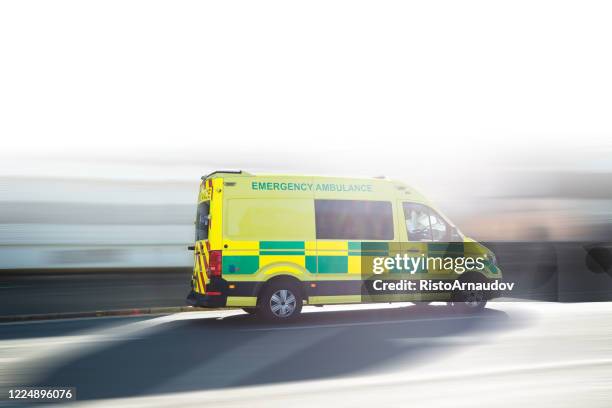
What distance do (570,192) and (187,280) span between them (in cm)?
1121

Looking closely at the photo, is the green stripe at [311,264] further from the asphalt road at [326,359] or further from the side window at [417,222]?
the side window at [417,222]

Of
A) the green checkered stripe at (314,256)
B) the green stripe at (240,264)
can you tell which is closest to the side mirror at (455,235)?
the green checkered stripe at (314,256)

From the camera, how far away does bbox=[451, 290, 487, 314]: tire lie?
1153cm

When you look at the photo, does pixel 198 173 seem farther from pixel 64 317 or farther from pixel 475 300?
pixel 475 300

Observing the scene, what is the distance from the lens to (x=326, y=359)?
7.52m

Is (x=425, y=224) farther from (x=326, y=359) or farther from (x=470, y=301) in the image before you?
(x=326, y=359)

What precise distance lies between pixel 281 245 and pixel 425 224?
2.45 m

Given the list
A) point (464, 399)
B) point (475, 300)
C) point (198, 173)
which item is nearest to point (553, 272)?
point (475, 300)

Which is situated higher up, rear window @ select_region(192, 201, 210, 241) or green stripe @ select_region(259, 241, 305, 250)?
rear window @ select_region(192, 201, 210, 241)

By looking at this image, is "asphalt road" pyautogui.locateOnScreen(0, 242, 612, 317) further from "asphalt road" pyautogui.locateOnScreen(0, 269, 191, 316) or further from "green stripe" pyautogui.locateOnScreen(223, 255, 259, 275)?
"green stripe" pyautogui.locateOnScreen(223, 255, 259, 275)

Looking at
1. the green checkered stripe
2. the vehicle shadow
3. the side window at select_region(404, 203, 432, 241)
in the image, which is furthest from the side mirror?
the vehicle shadow

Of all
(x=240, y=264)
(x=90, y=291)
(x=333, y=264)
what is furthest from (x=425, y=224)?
(x=90, y=291)

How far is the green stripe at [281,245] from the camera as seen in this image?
1056 cm

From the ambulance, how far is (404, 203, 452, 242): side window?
0.02 meters
